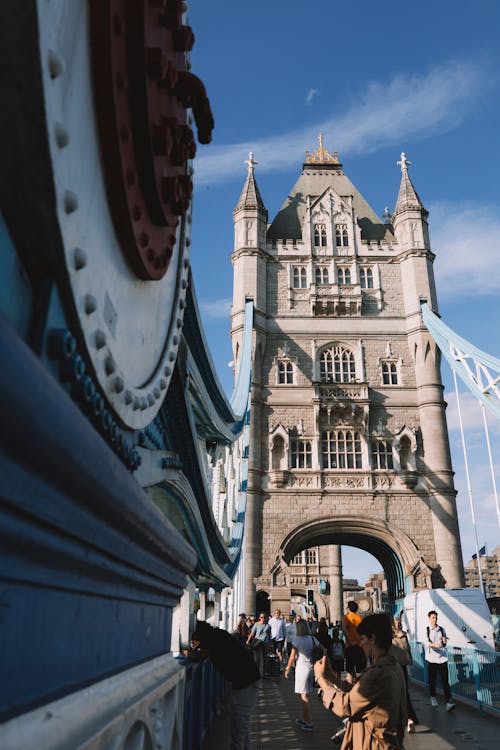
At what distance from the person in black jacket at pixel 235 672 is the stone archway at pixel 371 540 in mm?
15956

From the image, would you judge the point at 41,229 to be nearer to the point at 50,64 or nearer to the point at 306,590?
the point at 50,64

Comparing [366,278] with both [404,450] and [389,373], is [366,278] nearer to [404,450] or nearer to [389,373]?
[389,373]

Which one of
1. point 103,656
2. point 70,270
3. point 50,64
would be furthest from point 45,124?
point 103,656

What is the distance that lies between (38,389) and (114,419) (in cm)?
58

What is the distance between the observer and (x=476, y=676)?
6969 mm

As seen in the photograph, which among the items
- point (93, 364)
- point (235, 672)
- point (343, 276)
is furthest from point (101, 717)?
point (343, 276)

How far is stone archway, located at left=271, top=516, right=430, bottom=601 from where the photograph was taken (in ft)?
63.4

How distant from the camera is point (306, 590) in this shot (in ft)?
106

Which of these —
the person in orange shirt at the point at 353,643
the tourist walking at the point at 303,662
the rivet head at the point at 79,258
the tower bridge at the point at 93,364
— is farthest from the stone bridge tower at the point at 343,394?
the rivet head at the point at 79,258

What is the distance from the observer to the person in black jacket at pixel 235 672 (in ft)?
12.3

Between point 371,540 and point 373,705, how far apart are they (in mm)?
20072

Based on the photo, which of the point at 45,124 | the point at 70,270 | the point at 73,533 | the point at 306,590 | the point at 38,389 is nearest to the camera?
the point at 38,389

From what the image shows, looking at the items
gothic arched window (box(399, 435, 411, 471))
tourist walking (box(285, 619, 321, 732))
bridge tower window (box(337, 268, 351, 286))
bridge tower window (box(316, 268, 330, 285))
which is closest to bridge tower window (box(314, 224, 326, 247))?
bridge tower window (box(316, 268, 330, 285))

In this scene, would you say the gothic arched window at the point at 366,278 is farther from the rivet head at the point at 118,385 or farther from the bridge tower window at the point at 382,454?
the rivet head at the point at 118,385
